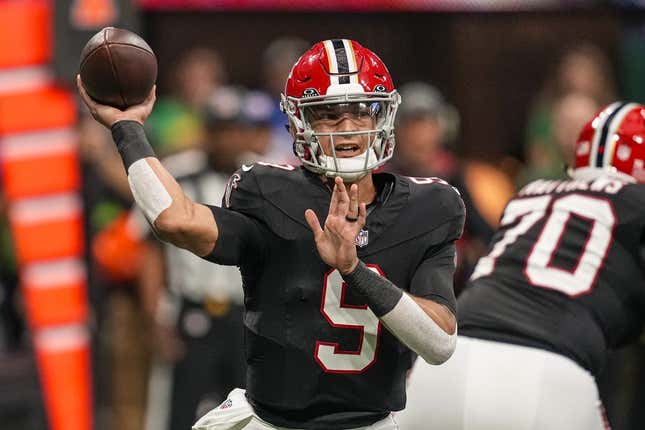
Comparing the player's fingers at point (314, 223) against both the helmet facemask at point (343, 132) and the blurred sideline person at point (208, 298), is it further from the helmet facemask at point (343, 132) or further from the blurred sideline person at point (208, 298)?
the blurred sideline person at point (208, 298)

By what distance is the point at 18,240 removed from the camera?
6840mm

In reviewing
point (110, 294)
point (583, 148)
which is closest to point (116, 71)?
point (583, 148)

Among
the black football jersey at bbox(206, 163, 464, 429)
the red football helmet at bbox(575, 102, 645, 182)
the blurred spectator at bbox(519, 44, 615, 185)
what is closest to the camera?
the black football jersey at bbox(206, 163, 464, 429)

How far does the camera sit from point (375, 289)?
10.9 ft

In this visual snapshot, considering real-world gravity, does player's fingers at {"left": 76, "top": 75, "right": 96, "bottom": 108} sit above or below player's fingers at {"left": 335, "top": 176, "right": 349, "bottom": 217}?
above

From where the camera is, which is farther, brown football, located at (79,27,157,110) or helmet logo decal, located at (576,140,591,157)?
helmet logo decal, located at (576,140,591,157)

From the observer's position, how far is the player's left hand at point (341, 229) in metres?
3.26

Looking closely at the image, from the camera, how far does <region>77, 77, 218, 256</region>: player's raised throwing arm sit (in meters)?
3.32

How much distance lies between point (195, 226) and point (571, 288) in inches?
59.5

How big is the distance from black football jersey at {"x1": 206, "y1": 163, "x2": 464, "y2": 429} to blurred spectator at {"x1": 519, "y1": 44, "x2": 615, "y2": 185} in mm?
3759

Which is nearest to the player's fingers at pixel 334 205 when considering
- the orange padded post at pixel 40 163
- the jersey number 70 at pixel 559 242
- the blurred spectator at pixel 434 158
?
the jersey number 70 at pixel 559 242

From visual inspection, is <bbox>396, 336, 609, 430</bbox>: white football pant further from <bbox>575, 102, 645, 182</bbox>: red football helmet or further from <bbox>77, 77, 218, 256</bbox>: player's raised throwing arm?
<bbox>77, 77, 218, 256</bbox>: player's raised throwing arm

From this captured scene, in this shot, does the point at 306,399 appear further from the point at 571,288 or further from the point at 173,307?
the point at 173,307

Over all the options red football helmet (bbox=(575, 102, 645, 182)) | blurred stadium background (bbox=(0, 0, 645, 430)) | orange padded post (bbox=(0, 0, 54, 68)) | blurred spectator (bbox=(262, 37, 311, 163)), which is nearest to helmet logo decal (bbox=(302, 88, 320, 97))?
red football helmet (bbox=(575, 102, 645, 182))
